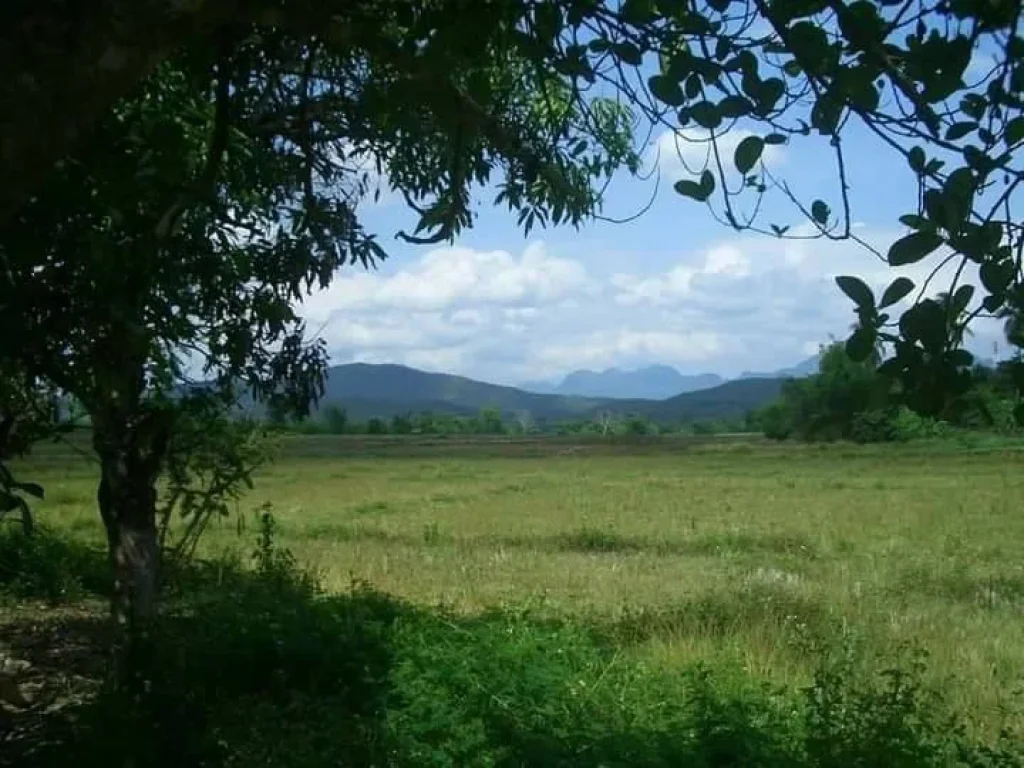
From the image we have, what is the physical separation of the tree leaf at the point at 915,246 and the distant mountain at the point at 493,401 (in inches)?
924

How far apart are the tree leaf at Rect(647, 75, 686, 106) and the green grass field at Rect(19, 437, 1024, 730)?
408 centimetres

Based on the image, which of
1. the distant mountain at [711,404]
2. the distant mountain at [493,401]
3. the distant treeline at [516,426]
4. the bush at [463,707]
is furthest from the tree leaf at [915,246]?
the distant mountain at [711,404]

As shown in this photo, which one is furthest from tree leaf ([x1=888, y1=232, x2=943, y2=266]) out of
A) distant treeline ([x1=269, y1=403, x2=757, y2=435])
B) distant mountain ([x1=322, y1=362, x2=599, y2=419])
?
distant treeline ([x1=269, y1=403, x2=757, y2=435])

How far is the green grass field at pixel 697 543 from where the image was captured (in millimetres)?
7789

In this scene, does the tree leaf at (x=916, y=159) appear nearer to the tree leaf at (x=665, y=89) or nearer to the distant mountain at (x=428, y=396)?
A: the tree leaf at (x=665, y=89)

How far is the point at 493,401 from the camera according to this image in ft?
219

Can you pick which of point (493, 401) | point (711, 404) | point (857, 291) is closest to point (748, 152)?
point (857, 291)

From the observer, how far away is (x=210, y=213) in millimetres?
5332

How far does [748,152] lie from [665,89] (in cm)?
27

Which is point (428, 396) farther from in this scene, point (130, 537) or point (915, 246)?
point (915, 246)

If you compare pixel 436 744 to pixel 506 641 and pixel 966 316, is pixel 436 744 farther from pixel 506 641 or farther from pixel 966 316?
pixel 966 316

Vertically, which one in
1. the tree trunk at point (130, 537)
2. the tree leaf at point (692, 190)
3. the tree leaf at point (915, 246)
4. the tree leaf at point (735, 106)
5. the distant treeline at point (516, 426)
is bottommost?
the tree trunk at point (130, 537)

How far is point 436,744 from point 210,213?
2.37 metres

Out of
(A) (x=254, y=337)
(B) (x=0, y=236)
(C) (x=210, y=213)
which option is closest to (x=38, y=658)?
(A) (x=254, y=337)
